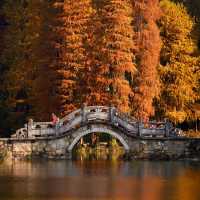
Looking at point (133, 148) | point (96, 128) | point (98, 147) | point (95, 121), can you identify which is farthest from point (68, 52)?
point (133, 148)

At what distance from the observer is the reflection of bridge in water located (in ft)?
186

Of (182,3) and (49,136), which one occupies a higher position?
(182,3)

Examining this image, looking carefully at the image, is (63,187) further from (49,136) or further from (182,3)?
(182,3)

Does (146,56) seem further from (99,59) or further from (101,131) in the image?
(101,131)

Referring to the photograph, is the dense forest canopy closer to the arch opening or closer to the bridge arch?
the arch opening

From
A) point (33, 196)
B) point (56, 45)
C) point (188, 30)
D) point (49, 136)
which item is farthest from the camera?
point (188, 30)

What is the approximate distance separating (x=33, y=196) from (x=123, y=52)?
2565 centimetres

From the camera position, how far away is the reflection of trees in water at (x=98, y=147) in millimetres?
60469

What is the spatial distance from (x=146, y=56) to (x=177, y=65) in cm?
362

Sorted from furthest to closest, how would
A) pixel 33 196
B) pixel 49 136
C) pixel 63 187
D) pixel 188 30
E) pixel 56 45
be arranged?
pixel 188 30 < pixel 56 45 < pixel 49 136 < pixel 63 187 < pixel 33 196

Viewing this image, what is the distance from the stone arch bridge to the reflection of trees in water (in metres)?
2.96

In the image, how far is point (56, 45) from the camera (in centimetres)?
6159

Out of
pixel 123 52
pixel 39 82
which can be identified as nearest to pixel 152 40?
pixel 123 52

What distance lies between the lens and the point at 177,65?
221ft
